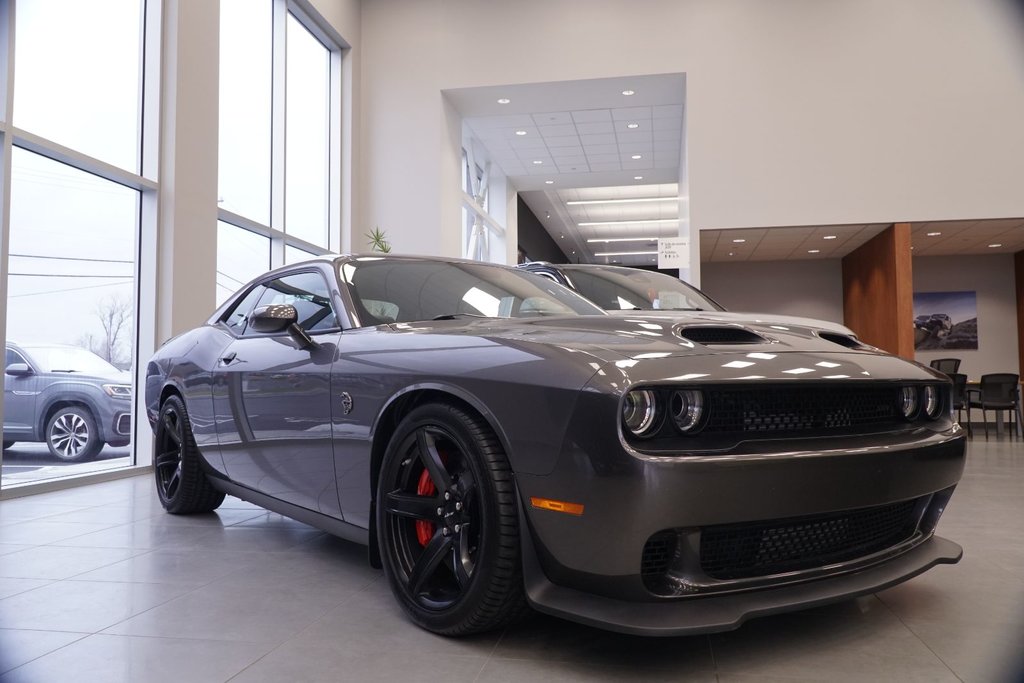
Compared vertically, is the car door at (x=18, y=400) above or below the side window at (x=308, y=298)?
below

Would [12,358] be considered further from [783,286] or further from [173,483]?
[783,286]

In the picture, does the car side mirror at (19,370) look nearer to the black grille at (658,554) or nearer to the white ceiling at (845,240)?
the black grille at (658,554)

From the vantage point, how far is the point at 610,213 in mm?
21328

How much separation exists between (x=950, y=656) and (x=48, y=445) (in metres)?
5.72

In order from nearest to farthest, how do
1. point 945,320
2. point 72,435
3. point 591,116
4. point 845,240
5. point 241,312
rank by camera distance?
point 241,312 → point 72,435 → point 845,240 → point 591,116 → point 945,320

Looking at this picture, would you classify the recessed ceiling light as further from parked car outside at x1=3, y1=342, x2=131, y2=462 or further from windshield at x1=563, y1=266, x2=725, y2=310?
parked car outside at x1=3, y1=342, x2=131, y2=462

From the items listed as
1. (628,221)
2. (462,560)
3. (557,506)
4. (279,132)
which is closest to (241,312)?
(462,560)

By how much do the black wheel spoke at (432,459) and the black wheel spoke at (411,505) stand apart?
2.7 inches

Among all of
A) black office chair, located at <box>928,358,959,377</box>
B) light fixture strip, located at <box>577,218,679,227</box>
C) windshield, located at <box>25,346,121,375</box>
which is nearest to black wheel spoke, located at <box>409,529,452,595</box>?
windshield, located at <box>25,346,121,375</box>

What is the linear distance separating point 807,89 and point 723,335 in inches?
372

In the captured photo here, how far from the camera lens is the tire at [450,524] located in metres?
1.91

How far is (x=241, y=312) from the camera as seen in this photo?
3572 mm

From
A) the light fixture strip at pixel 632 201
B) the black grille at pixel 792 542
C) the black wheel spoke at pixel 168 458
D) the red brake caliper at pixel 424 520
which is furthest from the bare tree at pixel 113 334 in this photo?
the light fixture strip at pixel 632 201

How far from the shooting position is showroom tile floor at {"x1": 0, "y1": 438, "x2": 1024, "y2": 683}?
1.89 m
